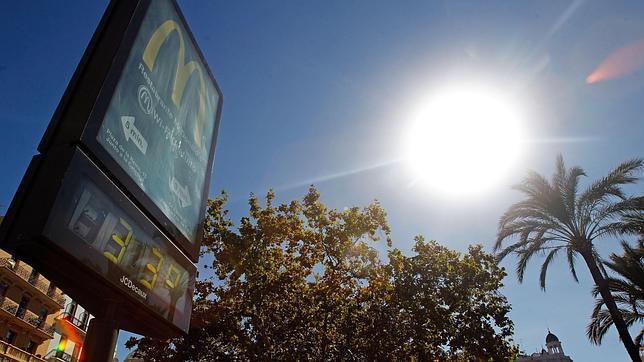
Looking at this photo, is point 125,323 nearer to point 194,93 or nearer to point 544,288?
point 194,93

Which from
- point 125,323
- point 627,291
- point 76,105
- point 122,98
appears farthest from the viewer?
point 627,291

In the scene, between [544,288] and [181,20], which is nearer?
[181,20]

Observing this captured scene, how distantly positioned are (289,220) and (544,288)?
1114cm

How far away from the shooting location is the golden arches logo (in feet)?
21.5

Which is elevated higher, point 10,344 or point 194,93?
point 10,344

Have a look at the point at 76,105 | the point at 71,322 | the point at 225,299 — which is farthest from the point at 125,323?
the point at 71,322

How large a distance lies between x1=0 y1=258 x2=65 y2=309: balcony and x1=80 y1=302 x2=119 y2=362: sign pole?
95.9 ft

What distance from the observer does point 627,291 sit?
18.1 metres

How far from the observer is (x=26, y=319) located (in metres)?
30.1

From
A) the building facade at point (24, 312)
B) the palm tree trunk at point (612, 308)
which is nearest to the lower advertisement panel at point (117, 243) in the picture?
the palm tree trunk at point (612, 308)

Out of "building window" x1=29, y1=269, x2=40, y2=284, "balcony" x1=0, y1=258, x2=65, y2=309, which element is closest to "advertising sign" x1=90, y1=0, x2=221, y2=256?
"balcony" x1=0, y1=258, x2=65, y2=309

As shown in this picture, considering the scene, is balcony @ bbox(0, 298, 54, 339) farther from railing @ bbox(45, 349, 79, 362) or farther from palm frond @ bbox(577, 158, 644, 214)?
palm frond @ bbox(577, 158, 644, 214)

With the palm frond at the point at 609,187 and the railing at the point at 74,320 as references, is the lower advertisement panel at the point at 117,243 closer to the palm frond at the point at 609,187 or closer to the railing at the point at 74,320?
the palm frond at the point at 609,187

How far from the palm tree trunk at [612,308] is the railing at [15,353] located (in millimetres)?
31691
